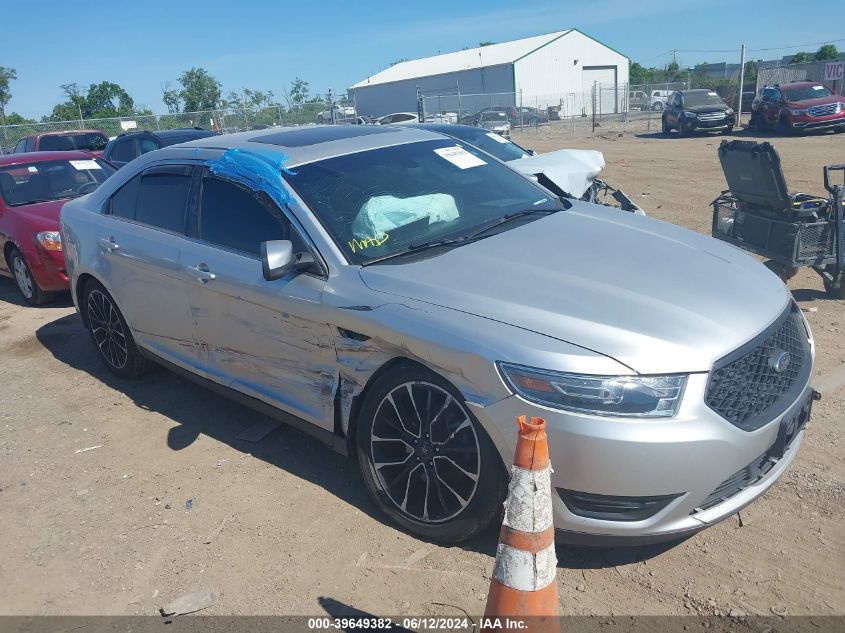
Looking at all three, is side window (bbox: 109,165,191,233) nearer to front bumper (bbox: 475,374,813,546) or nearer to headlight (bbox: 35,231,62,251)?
front bumper (bbox: 475,374,813,546)

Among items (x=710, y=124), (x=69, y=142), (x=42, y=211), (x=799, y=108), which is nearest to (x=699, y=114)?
(x=710, y=124)

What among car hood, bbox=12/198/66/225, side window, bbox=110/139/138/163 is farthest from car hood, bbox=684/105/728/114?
car hood, bbox=12/198/66/225

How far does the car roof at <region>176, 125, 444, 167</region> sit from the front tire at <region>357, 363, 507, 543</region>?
1.50 meters

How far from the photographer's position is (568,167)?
8.05 meters

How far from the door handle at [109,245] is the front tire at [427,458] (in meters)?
2.58

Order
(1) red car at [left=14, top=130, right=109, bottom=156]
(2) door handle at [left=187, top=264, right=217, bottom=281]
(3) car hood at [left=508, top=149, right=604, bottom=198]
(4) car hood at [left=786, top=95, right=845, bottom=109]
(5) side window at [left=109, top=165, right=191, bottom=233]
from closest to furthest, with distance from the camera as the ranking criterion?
(2) door handle at [left=187, top=264, right=217, bottom=281]
(5) side window at [left=109, top=165, right=191, bottom=233]
(3) car hood at [left=508, top=149, right=604, bottom=198]
(1) red car at [left=14, top=130, right=109, bottom=156]
(4) car hood at [left=786, top=95, right=845, bottom=109]

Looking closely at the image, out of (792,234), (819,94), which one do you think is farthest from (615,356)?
(819,94)

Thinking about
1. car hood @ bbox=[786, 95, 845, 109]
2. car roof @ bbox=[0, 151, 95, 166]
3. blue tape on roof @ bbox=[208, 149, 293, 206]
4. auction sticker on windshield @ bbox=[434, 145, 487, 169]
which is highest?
blue tape on roof @ bbox=[208, 149, 293, 206]

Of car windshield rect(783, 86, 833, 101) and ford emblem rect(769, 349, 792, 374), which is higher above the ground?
ford emblem rect(769, 349, 792, 374)

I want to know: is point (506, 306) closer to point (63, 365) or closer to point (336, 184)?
point (336, 184)

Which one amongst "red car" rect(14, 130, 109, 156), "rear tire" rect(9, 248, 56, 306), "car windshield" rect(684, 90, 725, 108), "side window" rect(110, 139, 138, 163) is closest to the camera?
"rear tire" rect(9, 248, 56, 306)

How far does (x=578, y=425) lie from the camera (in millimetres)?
2594

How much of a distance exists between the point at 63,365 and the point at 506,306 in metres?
4.70

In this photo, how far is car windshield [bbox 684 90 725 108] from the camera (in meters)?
25.3
